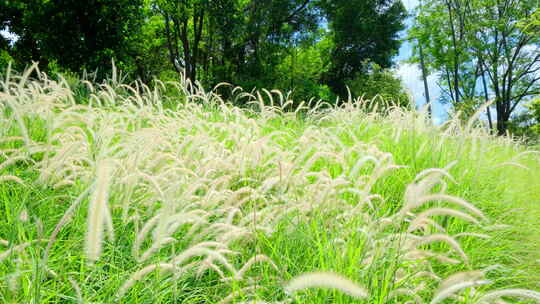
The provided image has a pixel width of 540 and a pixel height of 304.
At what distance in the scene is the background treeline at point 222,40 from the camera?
8.62 m

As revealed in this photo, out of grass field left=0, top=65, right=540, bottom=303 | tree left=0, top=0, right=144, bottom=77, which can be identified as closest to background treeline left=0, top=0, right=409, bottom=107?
tree left=0, top=0, right=144, bottom=77

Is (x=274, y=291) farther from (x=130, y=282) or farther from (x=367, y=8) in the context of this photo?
(x=367, y=8)

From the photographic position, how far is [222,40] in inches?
629

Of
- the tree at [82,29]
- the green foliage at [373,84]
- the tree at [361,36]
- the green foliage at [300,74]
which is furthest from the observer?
the green foliage at [373,84]

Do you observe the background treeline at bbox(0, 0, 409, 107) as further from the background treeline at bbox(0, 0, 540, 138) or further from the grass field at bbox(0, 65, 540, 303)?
the grass field at bbox(0, 65, 540, 303)

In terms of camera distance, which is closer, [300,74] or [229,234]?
[229,234]

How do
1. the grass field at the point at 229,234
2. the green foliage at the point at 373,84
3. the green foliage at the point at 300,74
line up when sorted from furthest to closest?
1. the green foliage at the point at 373,84
2. the green foliage at the point at 300,74
3. the grass field at the point at 229,234

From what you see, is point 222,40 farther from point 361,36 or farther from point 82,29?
point 361,36

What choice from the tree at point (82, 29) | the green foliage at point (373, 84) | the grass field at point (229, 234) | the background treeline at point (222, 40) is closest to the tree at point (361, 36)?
the background treeline at point (222, 40)

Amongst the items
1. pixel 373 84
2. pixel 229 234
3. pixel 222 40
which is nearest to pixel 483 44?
pixel 373 84

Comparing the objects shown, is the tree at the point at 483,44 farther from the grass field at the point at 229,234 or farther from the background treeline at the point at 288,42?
the grass field at the point at 229,234

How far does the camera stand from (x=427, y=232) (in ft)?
6.57

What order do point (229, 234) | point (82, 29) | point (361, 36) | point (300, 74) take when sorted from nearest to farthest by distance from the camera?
point (229, 234) → point (82, 29) → point (300, 74) → point (361, 36)

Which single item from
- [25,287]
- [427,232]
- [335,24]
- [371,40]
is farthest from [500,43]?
[25,287]
